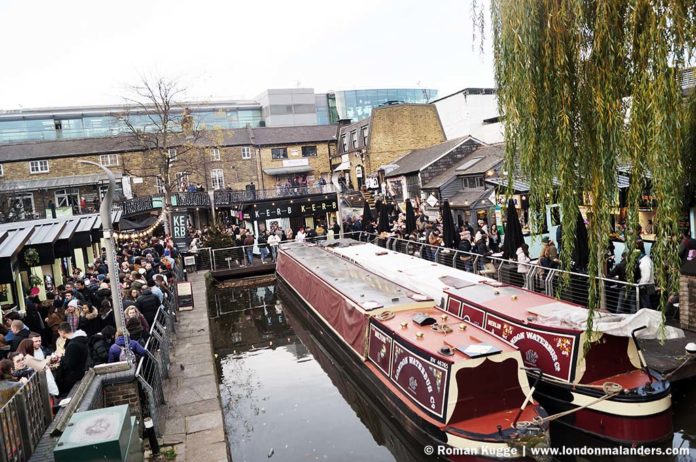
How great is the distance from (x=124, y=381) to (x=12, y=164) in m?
34.8

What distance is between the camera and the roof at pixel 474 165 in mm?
23297

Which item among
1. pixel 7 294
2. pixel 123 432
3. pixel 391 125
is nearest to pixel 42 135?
pixel 391 125

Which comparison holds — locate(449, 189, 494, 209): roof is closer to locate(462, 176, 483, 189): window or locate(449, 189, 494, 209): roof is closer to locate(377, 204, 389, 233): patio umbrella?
locate(462, 176, 483, 189): window

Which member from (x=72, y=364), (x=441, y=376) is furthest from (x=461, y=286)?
(x=72, y=364)

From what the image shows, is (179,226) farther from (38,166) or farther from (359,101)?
(359,101)

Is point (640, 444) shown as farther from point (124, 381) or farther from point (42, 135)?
point (42, 135)

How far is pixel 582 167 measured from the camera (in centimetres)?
698

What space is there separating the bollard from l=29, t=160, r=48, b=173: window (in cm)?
3449

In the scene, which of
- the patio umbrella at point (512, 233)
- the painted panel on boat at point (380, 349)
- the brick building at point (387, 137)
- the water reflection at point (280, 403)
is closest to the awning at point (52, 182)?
the brick building at point (387, 137)

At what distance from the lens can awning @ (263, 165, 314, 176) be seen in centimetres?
3941

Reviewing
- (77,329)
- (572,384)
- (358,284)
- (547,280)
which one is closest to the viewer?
(572,384)

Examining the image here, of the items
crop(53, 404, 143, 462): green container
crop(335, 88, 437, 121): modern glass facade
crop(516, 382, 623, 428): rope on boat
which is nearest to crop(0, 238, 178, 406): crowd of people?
crop(53, 404, 143, 462): green container

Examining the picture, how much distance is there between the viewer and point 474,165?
82.1ft

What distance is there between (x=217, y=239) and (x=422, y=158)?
44.2 ft
